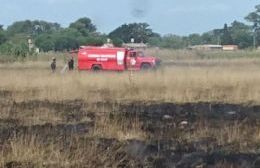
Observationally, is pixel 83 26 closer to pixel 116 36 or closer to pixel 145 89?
pixel 116 36

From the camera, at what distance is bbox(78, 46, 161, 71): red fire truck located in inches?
2041

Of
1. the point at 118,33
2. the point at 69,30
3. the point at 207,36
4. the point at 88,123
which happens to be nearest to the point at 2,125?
the point at 88,123

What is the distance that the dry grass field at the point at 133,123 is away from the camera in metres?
9.98

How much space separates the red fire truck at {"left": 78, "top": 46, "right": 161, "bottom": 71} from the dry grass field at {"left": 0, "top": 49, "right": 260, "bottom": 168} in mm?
19307

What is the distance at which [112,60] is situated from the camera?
52094 millimetres

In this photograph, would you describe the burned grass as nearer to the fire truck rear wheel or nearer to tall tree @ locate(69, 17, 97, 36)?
the fire truck rear wheel

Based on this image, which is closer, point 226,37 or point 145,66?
point 145,66

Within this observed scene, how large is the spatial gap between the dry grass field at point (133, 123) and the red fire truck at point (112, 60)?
19.3 m

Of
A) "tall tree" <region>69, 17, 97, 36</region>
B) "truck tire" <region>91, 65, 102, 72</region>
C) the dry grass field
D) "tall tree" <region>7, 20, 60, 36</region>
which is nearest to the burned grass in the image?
the dry grass field

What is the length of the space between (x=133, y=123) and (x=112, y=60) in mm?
36875

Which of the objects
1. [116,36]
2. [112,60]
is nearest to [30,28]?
[116,36]

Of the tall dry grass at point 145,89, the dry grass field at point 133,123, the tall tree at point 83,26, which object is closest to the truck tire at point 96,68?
the tall dry grass at point 145,89

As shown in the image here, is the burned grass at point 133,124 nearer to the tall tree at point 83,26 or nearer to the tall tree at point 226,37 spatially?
the tall tree at point 83,26

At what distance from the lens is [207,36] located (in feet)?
442
